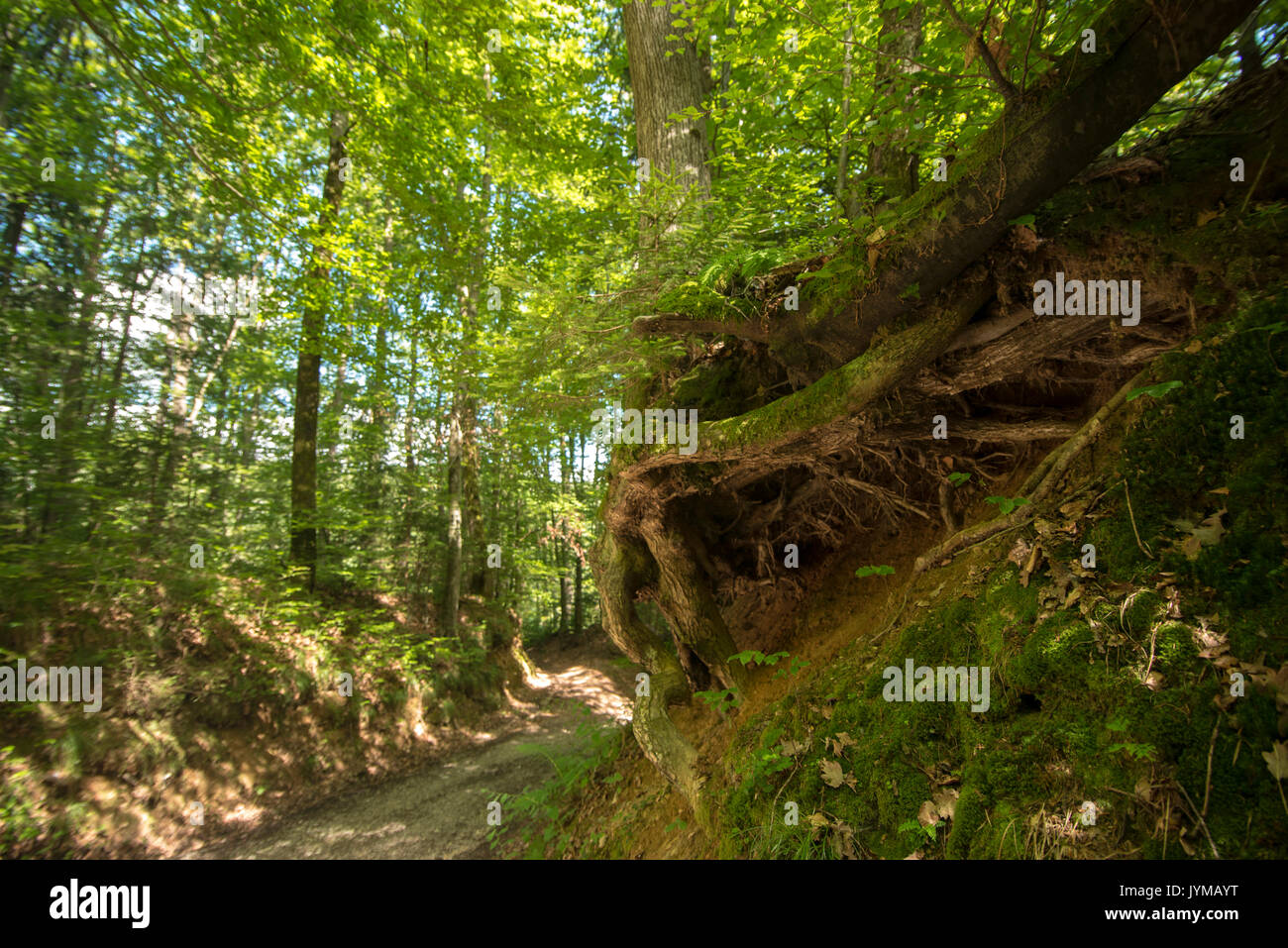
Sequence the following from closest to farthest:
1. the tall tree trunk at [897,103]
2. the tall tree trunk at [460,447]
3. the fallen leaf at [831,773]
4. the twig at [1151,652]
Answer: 1. the twig at [1151,652]
2. the fallen leaf at [831,773]
3. the tall tree trunk at [897,103]
4. the tall tree trunk at [460,447]

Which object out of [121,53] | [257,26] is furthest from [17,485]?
[257,26]

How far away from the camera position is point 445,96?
7527 mm

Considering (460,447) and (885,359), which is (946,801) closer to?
(885,359)

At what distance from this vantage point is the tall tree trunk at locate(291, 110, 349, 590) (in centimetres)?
860

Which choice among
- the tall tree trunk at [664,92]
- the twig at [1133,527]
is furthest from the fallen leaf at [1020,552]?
the tall tree trunk at [664,92]

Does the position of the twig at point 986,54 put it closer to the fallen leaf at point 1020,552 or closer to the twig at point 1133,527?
the twig at point 1133,527

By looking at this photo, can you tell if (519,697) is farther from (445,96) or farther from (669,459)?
(445,96)

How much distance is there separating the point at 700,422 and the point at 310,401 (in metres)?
10.0

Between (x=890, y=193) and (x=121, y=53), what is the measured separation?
8.02m

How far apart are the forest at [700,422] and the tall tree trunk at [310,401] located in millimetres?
112

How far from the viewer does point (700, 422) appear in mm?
4129

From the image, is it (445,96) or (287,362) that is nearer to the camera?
(445,96)

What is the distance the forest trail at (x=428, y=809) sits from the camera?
592 cm

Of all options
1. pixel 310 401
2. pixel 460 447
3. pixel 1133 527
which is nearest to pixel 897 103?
pixel 1133 527
